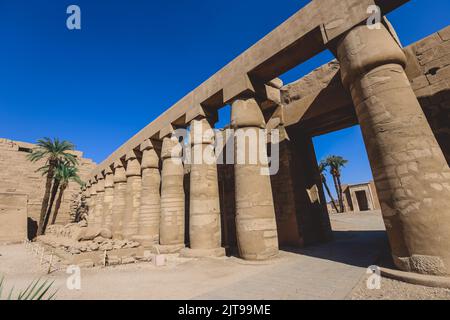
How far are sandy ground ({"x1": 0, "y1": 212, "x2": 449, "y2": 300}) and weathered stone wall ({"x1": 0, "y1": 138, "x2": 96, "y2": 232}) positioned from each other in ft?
77.7

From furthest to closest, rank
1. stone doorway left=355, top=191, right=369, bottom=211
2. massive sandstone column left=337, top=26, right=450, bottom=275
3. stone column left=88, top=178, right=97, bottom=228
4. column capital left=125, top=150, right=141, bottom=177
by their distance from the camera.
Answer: stone doorway left=355, top=191, right=369, bottom=211 < stone column left=88, top=178, right=97, bottom=228 < column capital left=125, top=150, right=141, bottom=177 < massive sandstone column left=337, top=26, right=450, bottom=275

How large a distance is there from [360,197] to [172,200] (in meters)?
26.9

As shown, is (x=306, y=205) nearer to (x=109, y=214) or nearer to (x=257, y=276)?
(x=257, y=276)

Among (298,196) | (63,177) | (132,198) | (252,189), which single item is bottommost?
(298,196)

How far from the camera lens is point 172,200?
9.36m

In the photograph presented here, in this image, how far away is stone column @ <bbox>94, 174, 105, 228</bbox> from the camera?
17.0m

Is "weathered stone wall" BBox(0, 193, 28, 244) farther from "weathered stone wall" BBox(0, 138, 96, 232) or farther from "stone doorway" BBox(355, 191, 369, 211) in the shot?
"stone doorway" BBox(355, 191, 369, 211)

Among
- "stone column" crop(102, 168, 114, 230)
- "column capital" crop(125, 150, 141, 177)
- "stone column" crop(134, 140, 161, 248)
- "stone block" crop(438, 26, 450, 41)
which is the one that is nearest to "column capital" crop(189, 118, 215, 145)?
"stone column" crop(134, 140, 161, 248)

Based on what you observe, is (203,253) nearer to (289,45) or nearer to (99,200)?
(289,45)

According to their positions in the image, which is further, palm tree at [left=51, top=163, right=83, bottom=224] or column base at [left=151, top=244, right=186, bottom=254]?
palm tree at [left=51, top=163, right=83, bottom=224]

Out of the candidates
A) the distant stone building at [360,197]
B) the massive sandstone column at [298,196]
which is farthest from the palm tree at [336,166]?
the massive sandstone column at [298,196]

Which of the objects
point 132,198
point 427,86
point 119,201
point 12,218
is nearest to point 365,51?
point 427,86
